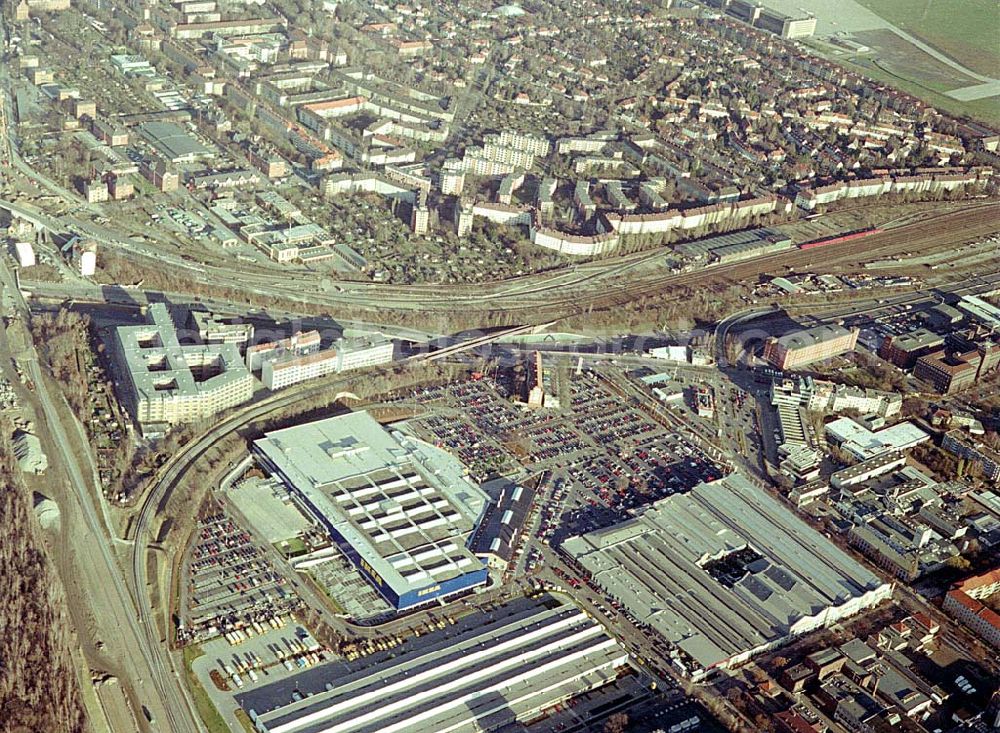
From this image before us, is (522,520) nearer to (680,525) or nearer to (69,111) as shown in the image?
(680,525)

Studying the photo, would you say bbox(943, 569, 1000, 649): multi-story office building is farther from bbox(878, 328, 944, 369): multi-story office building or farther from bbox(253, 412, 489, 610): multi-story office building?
bbox(878, 328, 944, 369): multi-story office building

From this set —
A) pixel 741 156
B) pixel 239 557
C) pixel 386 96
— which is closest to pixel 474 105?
pixel 386 96

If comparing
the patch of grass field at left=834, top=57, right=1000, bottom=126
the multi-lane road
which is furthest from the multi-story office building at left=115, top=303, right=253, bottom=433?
the patch of grass field at left=834, top=57, right=1000, bottom=126

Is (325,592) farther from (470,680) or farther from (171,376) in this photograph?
(171,376)

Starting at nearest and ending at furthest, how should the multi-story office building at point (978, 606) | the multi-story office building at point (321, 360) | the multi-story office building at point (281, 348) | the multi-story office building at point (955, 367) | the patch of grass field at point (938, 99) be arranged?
1. the multi-story office building at point (978, 606)
2. the multi-story office building at point (321, 360)
3. the multi-story office building at point (281, 348)
4. the multi-story office building at point (955, 367)
5. the patch of grass field at point (938, 99)

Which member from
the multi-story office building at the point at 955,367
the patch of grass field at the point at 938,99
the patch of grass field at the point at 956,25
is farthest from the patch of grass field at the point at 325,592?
the patch of grass field at the point at 956,25

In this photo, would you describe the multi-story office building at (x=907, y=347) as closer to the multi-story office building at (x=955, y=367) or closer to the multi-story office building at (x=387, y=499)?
the multi-story office building at (x=955, y=367)

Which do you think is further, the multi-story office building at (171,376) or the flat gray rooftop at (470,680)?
the multi-story office building at (171,376)
